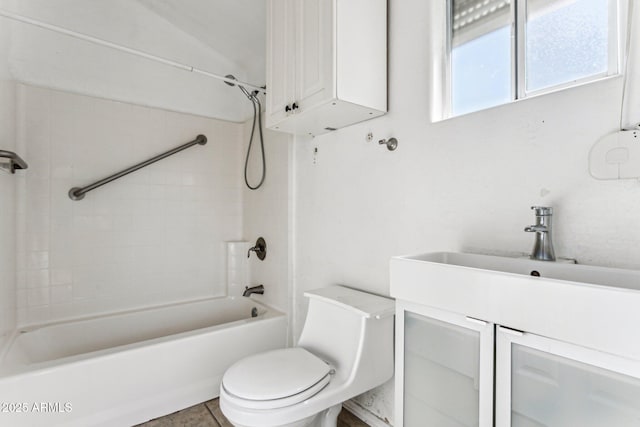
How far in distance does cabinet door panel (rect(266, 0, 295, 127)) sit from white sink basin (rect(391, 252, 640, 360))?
3.55 ft

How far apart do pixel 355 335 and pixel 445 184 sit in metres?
0.80

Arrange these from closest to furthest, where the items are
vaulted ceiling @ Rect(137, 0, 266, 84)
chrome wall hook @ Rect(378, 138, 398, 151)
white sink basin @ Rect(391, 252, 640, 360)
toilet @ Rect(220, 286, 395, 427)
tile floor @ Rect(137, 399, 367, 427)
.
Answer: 1. white sink basin @ Rect(391, 252, 640, 360)
2. toilet @ Rect(220, 286, 395, 427)
3. chrome wall hook @ Rect(378, 138, 398, 151)
4. tile floor @ Rect(137, 399, 367, 427)
5. vaulted ceiling @ Rect(137, 0, 266, 84)

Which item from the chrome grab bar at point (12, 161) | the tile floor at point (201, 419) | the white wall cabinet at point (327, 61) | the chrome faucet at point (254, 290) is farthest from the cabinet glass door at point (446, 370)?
the chrome grab bar at point (12, 161)

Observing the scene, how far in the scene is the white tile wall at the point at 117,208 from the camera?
2072 millimetres

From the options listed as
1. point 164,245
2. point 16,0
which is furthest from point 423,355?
point 16,0

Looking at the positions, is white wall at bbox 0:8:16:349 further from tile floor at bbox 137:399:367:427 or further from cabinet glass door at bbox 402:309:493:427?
cabinet glass door at bbox 402:309:493:427

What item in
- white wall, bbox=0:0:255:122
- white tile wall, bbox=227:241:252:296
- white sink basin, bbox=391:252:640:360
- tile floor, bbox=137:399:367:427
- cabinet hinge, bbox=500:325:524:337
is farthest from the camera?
white tile wall, bbox=227:241:252:296

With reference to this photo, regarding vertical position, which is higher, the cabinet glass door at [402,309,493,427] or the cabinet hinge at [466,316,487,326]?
the cabinet hinge at [466,316,487,326]

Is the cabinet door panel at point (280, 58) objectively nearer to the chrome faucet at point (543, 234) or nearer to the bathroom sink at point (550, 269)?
the bathroom sink at point (550, 269)

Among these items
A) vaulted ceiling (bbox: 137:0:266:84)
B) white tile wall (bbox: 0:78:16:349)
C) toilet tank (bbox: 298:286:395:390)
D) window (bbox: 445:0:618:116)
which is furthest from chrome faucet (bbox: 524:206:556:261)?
white tile wall (bbox: 0:78:16:349)

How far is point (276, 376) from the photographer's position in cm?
130

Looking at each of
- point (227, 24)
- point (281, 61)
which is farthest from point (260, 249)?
point (227, 24)

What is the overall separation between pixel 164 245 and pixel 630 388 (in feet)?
8.82

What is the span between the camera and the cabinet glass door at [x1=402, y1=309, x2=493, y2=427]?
35.0 inches
